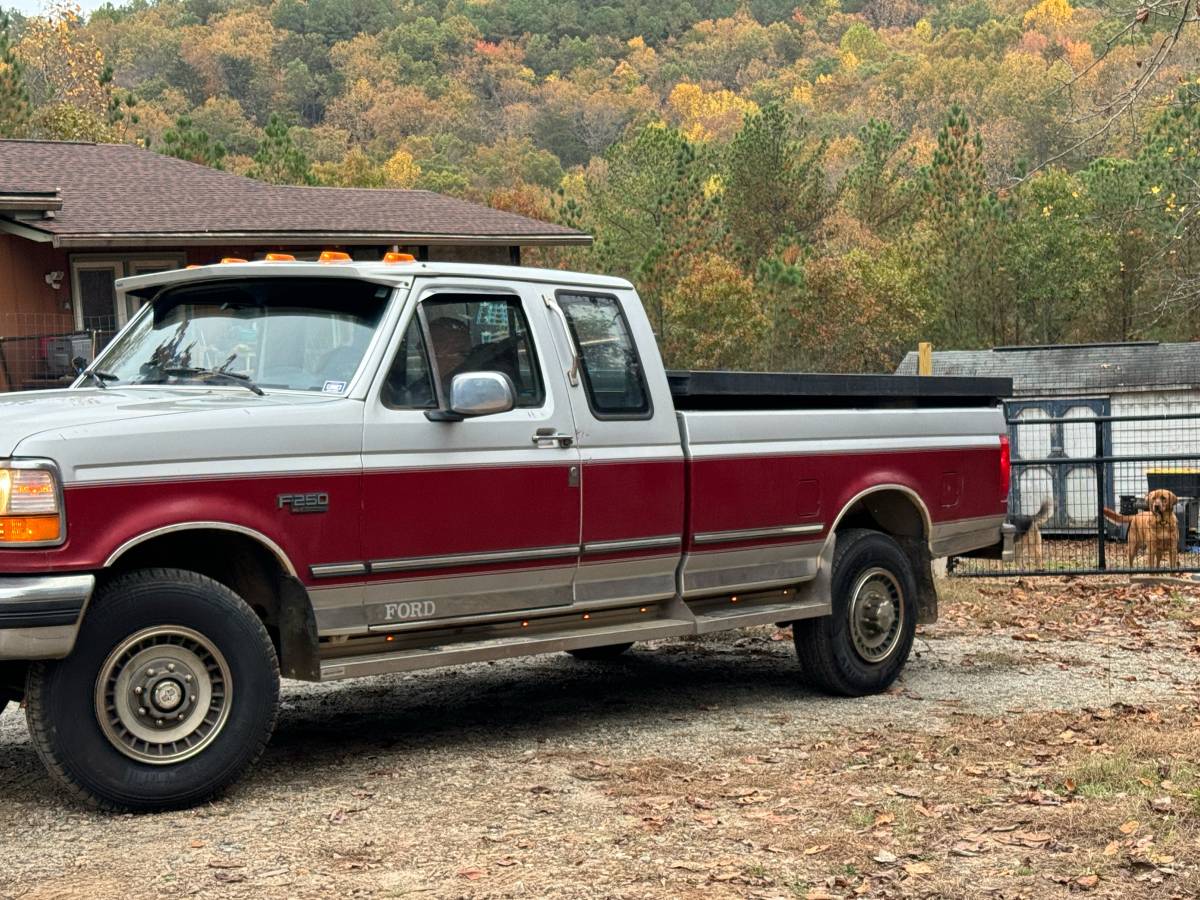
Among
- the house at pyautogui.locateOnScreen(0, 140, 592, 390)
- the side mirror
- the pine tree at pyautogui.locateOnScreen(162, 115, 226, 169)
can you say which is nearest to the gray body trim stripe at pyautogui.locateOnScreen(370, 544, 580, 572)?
the side mirror

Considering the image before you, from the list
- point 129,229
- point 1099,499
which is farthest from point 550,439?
point 129,229

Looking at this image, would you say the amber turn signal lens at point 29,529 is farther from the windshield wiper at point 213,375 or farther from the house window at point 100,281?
the house window at point 100,281

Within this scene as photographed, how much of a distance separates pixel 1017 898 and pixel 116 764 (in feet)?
11.2

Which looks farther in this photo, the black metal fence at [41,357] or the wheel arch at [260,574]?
the black metal fence at [41,357]

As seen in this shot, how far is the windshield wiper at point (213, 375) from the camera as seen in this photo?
7.32m

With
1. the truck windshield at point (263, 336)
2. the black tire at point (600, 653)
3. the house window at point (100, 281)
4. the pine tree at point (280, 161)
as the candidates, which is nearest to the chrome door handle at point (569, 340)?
the truck windshield at point (263, 336)

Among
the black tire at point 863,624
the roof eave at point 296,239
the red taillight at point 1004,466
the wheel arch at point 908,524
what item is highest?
the roof eave at point 296,239

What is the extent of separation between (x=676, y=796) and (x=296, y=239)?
67.0 feet

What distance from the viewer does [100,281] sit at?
1017 inches

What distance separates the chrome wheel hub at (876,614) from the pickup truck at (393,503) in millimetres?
16

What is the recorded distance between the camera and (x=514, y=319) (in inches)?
315

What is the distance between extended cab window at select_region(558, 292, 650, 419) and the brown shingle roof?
16.8 m

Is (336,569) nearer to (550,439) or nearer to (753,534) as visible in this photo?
(550,439)

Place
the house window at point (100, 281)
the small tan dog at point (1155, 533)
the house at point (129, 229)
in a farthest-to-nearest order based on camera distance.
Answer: the house window at point (100, 281), the house at point (129, 229), the small tan dog at point (1155, 533)
